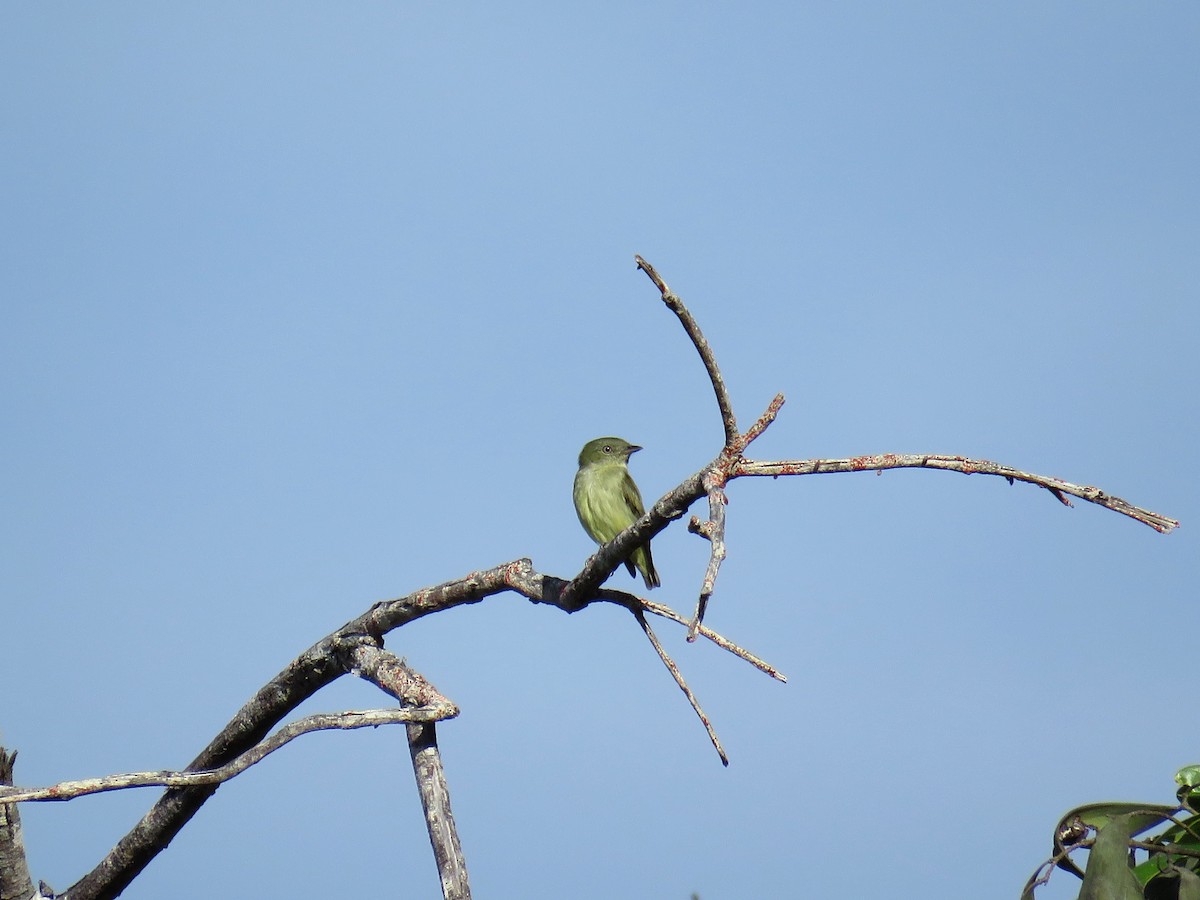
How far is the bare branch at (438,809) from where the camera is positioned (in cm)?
405

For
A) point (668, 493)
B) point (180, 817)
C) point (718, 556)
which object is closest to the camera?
point (718, 556)

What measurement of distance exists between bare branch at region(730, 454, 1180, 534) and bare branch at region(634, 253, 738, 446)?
124 millimetres

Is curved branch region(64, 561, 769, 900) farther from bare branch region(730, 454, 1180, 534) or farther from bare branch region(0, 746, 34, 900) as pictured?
bare branch region(730, 454, 1180, 534)

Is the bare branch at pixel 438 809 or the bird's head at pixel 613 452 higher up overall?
the bird's head at pixel 613 452

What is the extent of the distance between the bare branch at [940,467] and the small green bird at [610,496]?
220 inches

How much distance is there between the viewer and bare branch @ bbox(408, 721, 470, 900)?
13.3 feet

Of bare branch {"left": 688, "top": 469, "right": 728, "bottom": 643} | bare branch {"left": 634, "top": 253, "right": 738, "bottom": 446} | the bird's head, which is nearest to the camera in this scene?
bare branch {"left": 688, "top": 469, "right": 728, "bottom": 643}

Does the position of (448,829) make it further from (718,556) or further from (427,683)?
(718,556)

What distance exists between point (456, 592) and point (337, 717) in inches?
38.4

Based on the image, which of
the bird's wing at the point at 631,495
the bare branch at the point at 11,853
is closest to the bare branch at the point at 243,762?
the bare branch at the point at 11,853

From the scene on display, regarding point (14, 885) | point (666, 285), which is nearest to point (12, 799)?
point (14, 885)

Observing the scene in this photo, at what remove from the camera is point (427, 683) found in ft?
15.6

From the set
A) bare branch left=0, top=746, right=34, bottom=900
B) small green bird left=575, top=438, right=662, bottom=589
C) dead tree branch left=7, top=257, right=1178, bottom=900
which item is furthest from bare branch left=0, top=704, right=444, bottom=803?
small green bird left=575, top=438, right=662, bottom=589

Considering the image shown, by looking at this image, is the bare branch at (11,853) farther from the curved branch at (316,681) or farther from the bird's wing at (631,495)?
the bird's wing at (631,495)
